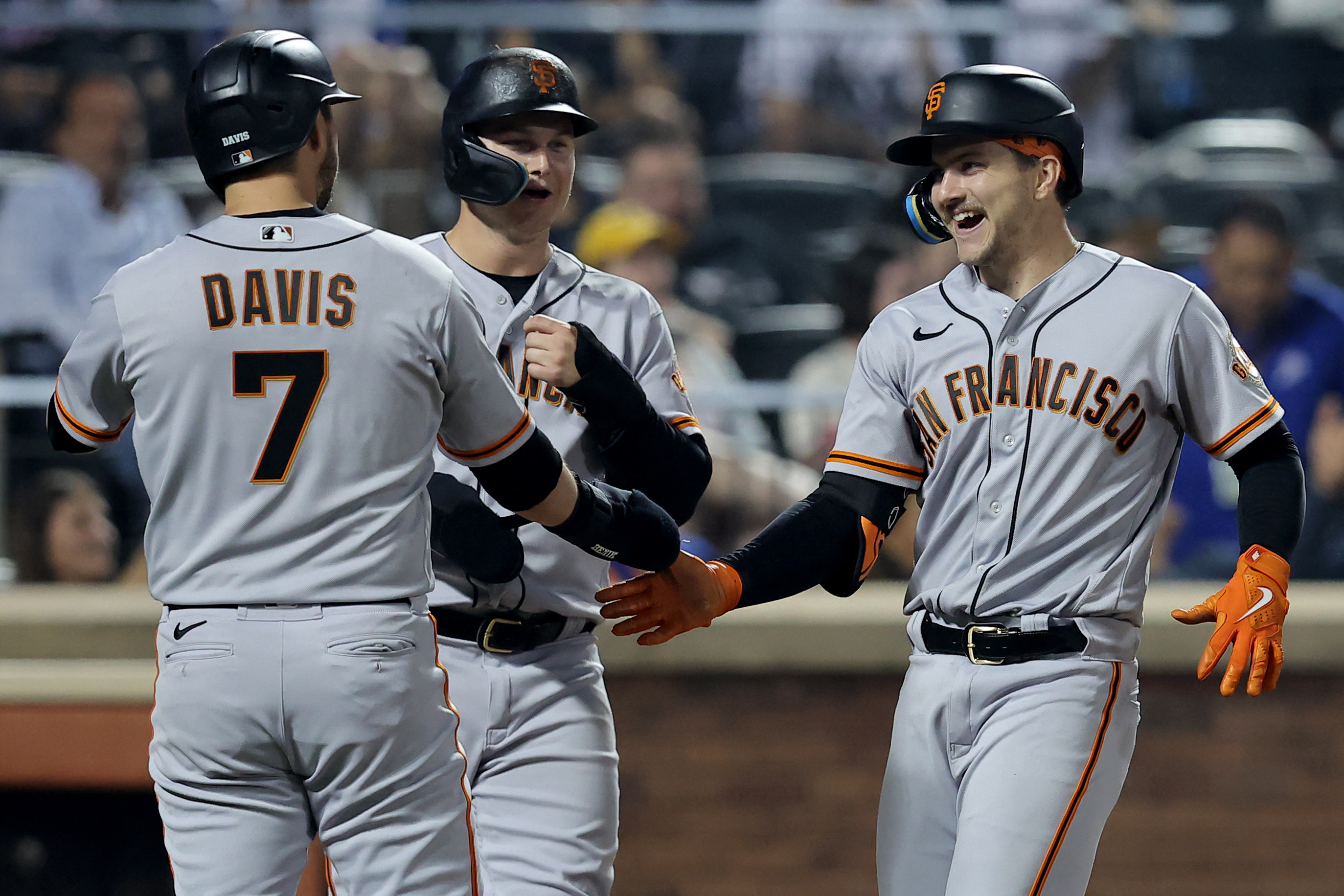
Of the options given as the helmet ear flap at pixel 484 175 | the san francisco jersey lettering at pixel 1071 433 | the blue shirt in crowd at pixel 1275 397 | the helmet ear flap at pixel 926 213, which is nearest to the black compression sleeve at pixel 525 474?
the helmet ear flap at pixel 484 175

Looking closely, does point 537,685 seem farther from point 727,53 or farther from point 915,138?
point 727,53

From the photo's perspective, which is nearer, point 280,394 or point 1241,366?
point 280,394

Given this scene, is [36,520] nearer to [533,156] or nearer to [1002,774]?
[533,156]

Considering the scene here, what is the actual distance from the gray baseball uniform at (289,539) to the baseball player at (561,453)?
42 centimetres

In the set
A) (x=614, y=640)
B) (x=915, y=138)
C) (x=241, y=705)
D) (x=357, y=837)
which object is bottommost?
(x=614, y=640)

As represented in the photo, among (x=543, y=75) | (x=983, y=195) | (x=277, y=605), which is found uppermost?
(x=543, y=75)

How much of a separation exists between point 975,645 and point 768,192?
5.10 m

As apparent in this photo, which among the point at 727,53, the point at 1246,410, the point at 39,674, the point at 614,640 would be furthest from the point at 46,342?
the point at 1246,410

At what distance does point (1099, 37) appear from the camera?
7.70 meters

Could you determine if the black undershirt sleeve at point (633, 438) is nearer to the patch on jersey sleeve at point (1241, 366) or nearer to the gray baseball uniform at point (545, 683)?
the gray baseball uniform at point (545, 683)

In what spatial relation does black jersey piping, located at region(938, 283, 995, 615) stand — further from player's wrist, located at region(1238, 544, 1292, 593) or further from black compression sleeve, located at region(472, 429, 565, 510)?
black compression sleeve, located at region(472, 429, 565, 510)

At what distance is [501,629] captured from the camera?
9.82ft

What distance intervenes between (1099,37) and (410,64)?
3326 millimetres

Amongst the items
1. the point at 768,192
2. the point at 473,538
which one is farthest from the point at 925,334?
the point at 768,192
